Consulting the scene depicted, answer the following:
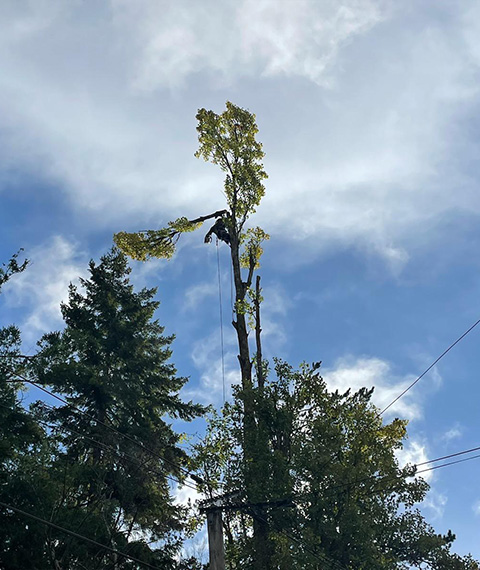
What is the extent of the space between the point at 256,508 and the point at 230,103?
15.7 m

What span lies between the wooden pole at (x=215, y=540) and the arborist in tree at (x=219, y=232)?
1202 centimetres

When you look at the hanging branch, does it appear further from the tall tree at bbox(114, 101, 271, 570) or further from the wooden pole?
the wooden pole

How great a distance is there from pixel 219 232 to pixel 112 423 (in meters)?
8.21

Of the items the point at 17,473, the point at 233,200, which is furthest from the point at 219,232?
the point at 17,473

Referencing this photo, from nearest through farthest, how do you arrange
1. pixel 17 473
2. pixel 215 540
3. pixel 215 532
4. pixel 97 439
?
pixel 215 540
pixel 215 532
pixel 17 473
pixel 97 439

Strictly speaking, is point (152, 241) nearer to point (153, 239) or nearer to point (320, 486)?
point (153, 239)

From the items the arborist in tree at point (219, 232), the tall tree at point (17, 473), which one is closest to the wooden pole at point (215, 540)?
the tall tree at point (17, 473)

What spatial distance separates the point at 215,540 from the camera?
1189 cm

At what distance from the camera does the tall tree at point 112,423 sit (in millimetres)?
16094

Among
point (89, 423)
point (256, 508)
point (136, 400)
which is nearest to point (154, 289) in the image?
point (136, 400)

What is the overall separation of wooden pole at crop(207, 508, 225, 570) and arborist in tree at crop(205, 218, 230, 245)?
1202 cm

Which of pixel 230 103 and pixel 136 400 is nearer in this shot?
pixel 136 400

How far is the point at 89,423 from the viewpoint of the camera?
2003 centimetres

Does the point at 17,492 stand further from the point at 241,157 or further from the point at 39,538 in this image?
the point at 241,157
